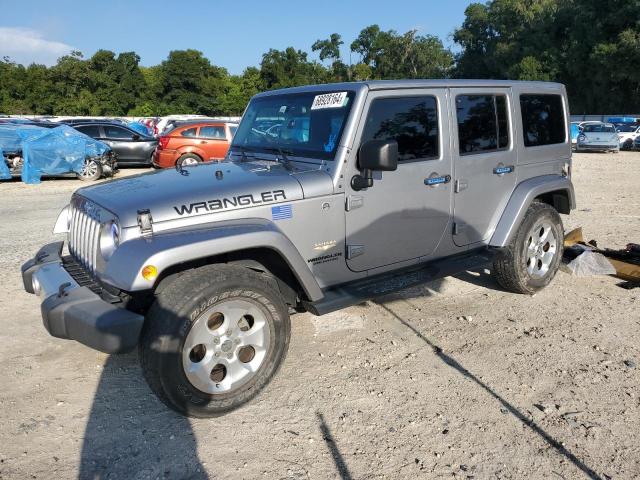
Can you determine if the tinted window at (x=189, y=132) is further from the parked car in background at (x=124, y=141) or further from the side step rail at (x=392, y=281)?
the side step rail at (x=392, y=281)

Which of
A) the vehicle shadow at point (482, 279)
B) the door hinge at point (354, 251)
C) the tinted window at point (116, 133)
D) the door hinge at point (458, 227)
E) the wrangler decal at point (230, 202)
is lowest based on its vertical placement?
the vehicle shadow at point (482, 279)

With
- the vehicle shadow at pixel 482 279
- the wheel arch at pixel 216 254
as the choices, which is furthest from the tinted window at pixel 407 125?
the vehicle shadow at pixel 482 279

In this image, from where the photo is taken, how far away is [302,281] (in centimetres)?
325

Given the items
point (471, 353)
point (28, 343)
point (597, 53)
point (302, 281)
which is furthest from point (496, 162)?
point (597, 53)

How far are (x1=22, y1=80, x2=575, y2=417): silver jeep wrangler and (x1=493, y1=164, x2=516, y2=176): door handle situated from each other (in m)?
0.02

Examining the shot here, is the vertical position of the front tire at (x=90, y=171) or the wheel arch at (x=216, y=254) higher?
the front tire at (x=90, y=171)

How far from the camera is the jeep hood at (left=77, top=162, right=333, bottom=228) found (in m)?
2.95

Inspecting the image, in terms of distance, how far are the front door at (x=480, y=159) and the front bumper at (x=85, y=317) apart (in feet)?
9.02

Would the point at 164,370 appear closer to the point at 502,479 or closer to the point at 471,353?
the point at 502,479

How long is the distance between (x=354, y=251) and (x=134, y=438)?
1.86 meters

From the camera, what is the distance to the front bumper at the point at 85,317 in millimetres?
2689

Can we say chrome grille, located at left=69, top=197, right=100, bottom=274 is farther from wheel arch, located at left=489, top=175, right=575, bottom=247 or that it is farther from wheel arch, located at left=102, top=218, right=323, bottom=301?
wheel arch, located at left=489, top=175, right=575, bottom=247

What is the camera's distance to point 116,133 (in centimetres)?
1606

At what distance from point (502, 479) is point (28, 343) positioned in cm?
363
